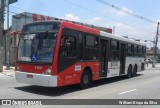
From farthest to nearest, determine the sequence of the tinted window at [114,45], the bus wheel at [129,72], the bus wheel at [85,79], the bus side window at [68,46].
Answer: the bus wheel at [129,72] → the tinted window at [114,45] → the bus wheel at [85,79] → the bus side window at [68,46]

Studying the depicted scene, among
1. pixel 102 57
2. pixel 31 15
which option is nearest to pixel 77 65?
pixel 102 57

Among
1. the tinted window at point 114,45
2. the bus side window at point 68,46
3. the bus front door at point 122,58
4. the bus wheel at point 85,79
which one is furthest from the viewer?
the bus front door at point 122,58

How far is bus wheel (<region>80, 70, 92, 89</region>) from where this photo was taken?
14093 millimetres

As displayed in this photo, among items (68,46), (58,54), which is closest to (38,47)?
(58,54)

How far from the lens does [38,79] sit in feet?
39.8

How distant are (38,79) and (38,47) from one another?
133 cm

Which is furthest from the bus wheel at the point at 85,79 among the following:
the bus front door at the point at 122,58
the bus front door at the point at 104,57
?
the bus front door at the point at 122,58

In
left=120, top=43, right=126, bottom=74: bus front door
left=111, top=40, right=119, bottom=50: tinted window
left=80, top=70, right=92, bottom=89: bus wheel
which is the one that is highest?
left=111, top=40, right=119, bottom=50: tinted window

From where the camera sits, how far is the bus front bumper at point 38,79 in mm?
11773

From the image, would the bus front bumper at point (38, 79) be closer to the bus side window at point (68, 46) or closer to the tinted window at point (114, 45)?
the bus side window at point (68, 46)

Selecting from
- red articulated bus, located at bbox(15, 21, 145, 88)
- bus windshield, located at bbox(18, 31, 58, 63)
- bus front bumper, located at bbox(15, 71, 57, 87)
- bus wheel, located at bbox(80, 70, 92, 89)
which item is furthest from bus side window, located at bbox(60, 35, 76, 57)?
bus wheel, located at bbox(80, 70, 92, 89)

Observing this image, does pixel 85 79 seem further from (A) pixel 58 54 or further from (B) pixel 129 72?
(B) pixel 129 72

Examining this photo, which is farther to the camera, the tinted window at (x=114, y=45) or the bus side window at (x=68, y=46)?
the tinted window at (x=114, y=45)

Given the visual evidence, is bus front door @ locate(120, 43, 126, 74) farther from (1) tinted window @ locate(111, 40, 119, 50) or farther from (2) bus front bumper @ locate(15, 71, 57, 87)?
(2) bus front bumper @ locate(15, 71, 57, 87)
